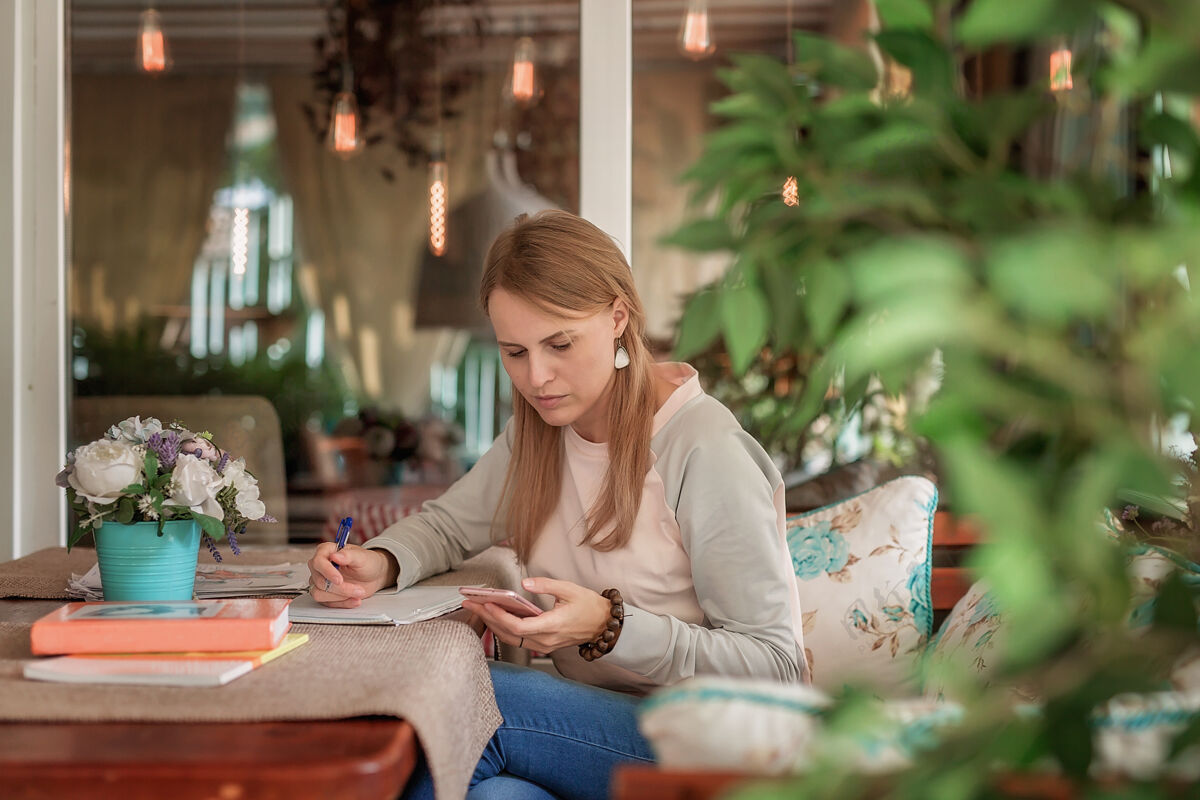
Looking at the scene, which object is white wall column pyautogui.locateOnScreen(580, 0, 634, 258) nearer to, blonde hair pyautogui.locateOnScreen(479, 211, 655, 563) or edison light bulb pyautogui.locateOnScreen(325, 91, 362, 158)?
edison light bulb pyautogui.locateOnScreen(325, 91, 362, 158)

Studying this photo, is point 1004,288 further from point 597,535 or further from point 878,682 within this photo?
point 878,682

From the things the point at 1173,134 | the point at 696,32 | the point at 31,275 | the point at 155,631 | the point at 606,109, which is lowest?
the point at 155,631

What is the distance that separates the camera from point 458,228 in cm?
307

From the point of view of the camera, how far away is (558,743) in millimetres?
1480

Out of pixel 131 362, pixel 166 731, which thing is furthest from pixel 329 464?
pixel 166 731

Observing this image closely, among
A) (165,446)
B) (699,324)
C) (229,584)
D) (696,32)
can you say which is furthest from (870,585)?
(696,32)

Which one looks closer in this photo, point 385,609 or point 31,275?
point 385,609

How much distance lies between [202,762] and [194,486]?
60 cm

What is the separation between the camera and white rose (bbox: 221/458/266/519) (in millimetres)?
1516

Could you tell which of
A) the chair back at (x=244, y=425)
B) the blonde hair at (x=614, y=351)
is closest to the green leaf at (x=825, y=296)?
the blonde hair at (x=614, y=351)

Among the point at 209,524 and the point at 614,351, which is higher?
the point at 614,351

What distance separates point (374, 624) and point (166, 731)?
0.45 metres

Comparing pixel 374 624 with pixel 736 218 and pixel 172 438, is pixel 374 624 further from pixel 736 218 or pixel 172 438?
pixel 736 218

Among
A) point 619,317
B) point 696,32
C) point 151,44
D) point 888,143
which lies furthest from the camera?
point 151,44
